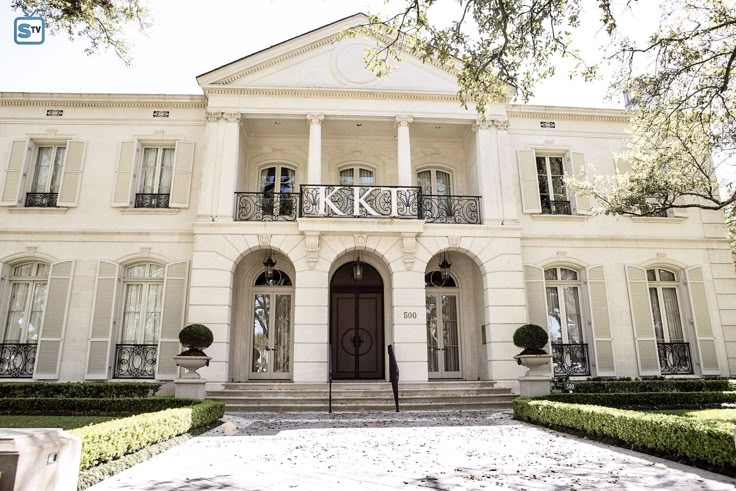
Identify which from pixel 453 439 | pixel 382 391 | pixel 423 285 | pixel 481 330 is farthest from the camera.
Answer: pixel 481 330

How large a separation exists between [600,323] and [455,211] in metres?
4.96

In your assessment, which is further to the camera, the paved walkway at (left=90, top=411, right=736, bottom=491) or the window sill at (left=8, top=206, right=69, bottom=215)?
the window sill at (left=8, top=206, right=69, bottom=215)

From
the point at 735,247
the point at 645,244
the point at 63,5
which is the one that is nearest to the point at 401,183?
the point at 645,244

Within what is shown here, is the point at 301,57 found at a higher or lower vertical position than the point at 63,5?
higher

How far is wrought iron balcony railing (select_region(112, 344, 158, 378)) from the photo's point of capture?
12703 mm

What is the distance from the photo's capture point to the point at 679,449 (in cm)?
556

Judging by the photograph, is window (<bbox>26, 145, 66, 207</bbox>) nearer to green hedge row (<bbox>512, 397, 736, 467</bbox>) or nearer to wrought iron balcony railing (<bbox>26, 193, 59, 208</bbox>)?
wrought iron balcony railing (<bbox>26, 193, 59, 208</bbox>)

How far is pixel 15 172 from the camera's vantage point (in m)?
13.9

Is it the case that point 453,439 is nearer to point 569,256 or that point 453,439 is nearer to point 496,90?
point 496,90

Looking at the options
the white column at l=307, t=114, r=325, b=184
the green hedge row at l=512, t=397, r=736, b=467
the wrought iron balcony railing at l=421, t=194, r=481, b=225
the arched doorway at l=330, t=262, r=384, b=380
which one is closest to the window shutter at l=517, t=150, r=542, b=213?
the wrought iron balcony railing at l=421, t=194, r=481, b=225

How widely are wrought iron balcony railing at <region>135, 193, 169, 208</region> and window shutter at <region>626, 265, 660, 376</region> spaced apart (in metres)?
13.2

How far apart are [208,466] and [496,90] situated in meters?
7.41

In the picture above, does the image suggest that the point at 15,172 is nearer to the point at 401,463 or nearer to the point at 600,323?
the point at 401,463

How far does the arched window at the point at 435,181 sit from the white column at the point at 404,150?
1851mm
